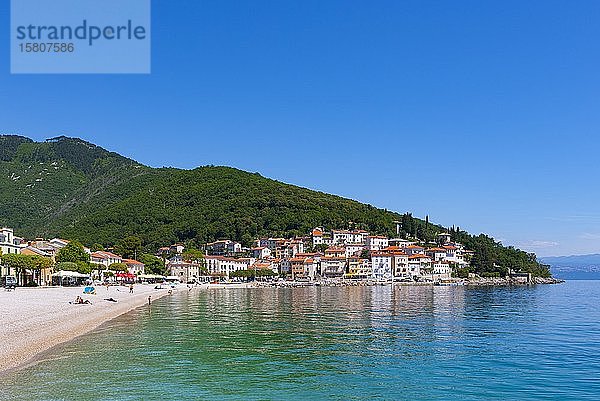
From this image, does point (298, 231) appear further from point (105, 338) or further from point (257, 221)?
point (105, 338)

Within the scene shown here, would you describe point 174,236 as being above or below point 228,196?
below

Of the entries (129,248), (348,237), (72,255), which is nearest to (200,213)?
(348,237)

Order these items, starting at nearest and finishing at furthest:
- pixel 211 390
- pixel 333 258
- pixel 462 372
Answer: pixel 211 390 → pixel 462 372 → pixel 333 258

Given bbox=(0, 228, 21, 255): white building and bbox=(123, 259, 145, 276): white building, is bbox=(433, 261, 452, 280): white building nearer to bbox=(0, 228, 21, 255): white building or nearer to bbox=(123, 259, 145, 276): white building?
bbox=(123, 259, 145, 276): white building

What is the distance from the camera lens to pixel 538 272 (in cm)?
15050

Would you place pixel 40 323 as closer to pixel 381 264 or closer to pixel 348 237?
pixel 381 264

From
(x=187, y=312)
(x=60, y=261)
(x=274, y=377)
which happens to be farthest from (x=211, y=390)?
(x=60, y=261)

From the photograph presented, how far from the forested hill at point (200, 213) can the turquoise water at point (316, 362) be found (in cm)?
11603

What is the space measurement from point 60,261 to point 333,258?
72.1 meters

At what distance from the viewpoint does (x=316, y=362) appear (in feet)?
69.0

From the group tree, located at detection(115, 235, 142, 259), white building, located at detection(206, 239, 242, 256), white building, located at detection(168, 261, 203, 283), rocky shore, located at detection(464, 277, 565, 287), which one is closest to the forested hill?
white building, located at detection(206, 239, 242, 256)

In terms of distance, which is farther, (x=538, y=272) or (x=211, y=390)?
(x=538, y=272)

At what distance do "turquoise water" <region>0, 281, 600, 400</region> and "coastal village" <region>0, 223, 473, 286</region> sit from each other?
8309cm

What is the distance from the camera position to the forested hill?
498 ft
